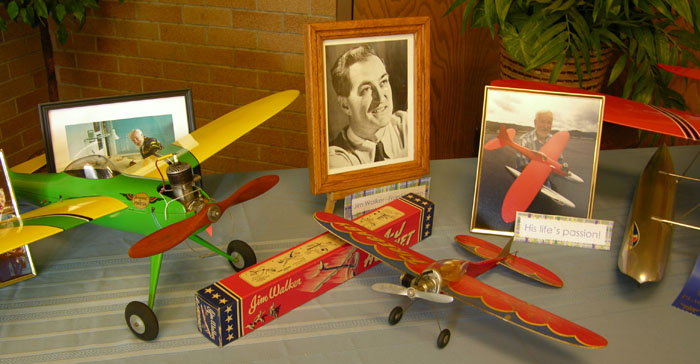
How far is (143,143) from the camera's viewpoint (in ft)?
4.27

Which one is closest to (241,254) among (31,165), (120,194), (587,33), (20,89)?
(120,194)

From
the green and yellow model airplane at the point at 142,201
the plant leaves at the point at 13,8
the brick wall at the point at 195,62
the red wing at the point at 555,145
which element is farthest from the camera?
the brick wall at the point at 195,62

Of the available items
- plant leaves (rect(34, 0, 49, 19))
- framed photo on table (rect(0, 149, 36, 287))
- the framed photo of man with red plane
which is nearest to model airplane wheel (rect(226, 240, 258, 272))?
framed photo on table (rect(0, 149, 36, 287))

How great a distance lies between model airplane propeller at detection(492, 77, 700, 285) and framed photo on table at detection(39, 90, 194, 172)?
78 centimetres

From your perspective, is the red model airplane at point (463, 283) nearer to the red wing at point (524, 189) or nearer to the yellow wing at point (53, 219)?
the red wing at point (524, 189)

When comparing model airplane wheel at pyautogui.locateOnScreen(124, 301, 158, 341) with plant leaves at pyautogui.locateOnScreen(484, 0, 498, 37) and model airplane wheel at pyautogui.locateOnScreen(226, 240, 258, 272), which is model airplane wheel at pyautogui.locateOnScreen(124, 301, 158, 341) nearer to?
model airplane wheel at pyautogui.locateOnScreen(226, 240, 258, 272)

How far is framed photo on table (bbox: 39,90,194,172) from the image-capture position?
121 centimetres

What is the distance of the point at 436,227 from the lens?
4.51 ft

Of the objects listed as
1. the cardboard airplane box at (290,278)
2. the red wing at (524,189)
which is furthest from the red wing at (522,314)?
the red wing at (524,189)

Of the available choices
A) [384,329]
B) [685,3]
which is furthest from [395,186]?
[685,3]

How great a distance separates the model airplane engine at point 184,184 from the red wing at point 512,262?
1.92 ft

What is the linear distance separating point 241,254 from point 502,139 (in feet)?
2.16

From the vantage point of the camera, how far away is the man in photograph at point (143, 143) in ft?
4.25

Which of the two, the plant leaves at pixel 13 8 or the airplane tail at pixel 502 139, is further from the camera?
the plant leaves at pixel 13 8
